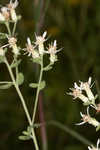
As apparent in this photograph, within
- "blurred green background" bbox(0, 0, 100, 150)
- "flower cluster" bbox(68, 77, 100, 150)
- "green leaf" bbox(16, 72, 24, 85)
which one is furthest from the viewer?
"blurred green background" bbox(0, 0, 100, 150)

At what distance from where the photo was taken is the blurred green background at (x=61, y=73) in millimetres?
3080

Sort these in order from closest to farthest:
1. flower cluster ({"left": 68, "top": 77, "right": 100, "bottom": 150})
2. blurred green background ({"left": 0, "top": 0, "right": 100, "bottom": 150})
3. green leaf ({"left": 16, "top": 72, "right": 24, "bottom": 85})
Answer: flower cluster ({"left": 68, "top": 77, "right": 100, "bottom": 150})
green leaf ({"left": 16, "top": 72, "right": 24, "bottom": 85})
blurred green background ({"left": 0, "top": 0, "right": 100, "bottom": 150})

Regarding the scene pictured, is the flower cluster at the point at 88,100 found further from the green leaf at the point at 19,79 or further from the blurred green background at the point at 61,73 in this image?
the blurred green background at the point at 61,73

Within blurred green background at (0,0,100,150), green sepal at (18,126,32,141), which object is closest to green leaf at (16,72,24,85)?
green sepal at (18,126,32,141)

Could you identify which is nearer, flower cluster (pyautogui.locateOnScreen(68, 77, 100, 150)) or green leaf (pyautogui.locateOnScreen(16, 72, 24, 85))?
flower cluster (pyautogui.locateOnScreen(68, 77, 100, 150))

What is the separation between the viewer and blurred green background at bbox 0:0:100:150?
10.1ft

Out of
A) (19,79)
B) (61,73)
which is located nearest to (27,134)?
(19,79)

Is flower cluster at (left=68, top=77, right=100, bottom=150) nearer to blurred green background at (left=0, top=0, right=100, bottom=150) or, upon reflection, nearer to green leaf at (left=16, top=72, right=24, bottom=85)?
green leaf at (left=16, top=72, right=24, bottom=85)

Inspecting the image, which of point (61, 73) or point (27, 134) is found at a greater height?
point (61, 73)

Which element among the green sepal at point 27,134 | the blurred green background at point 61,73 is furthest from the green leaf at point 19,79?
the blurred green background at point 61,73

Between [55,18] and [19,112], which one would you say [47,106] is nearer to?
[19,112]

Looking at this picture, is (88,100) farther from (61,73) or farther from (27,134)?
(61,73)

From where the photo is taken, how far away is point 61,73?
133 inches

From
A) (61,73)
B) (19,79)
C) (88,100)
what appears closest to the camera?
(88,100)
